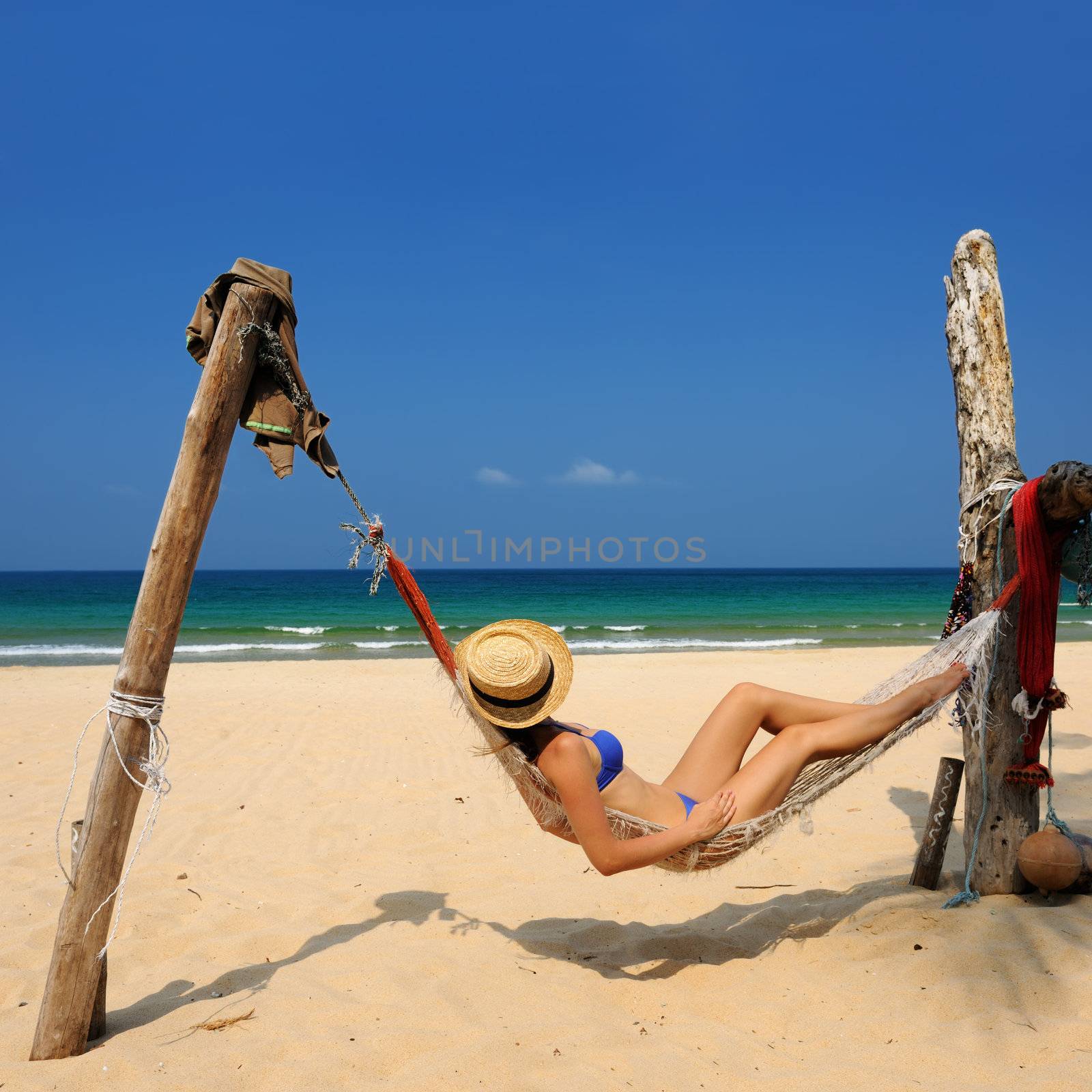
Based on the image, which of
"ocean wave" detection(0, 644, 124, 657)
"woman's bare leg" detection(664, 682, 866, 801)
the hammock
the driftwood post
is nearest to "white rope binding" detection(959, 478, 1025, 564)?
the driftwood post

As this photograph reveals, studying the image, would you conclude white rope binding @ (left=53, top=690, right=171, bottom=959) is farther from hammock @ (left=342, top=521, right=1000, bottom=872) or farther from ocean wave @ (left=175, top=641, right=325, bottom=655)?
ocean wave @ (left=175, top=641, right=325, bottom=655)

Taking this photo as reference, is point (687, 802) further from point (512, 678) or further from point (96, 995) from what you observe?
point (96, 995)

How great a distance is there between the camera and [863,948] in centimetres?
262

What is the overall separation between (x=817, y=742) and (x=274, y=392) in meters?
1.87

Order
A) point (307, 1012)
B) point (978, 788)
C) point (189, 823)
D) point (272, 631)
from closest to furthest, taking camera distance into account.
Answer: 1. point (307, 1012)
2. point (978, 788)
3. point (189, 823)
4. point (272, 631)

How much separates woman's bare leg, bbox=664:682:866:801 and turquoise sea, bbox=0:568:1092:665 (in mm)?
10534

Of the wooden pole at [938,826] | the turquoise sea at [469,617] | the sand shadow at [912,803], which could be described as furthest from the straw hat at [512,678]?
the turquoise sea at [469,617]

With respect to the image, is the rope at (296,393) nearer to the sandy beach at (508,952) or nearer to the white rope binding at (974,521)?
the sandy beach at (508,952)

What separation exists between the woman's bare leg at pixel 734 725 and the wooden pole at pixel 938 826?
0.58 metres

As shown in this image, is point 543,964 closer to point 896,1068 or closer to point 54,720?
point 896,1068

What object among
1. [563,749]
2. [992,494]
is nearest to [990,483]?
[992,494]

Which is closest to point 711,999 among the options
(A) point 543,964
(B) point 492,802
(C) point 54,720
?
(A) point 543,964

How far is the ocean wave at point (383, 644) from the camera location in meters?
14.3

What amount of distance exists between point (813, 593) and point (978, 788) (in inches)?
1325
